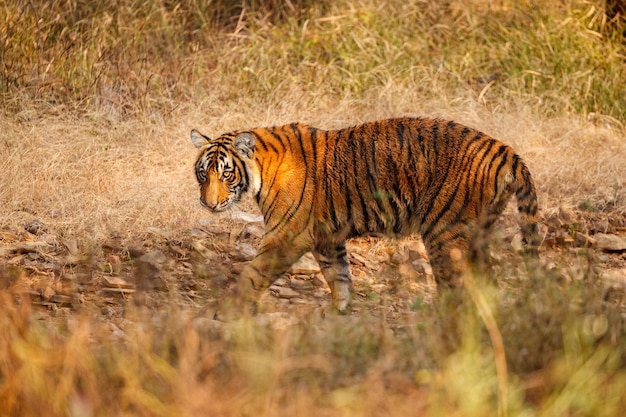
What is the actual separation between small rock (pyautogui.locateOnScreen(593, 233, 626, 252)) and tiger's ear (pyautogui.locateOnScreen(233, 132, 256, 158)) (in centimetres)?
262

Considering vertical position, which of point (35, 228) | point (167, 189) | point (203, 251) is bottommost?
point (203, 251)

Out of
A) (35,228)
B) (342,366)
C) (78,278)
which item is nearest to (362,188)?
A: (78,278)

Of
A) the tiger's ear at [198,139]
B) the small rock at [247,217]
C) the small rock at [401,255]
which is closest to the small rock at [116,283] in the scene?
the tiger's ear at [198,139]

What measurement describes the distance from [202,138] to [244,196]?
498 millimetres

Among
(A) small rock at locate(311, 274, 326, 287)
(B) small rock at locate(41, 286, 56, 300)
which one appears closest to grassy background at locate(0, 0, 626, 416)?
(B) small rock at locate(41, 286, 56, 300)

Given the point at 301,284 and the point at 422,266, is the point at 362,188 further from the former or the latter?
the point at 422,266

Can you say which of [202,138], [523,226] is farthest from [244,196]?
[523,226]

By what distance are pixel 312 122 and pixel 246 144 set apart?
2842 millimetres

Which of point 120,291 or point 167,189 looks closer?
point 120,291

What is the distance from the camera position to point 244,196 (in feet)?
18.1

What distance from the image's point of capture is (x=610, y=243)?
6836 millimetres

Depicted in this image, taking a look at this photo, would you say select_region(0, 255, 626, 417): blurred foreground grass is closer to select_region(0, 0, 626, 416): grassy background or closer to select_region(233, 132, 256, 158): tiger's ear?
select_region(0, 0, 626, 416): grassy background

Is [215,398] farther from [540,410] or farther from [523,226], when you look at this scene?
[523,226]

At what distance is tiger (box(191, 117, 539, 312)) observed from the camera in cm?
524
